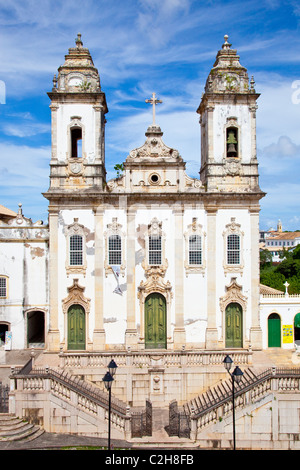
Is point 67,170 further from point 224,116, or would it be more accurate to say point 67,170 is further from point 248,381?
point 248,381

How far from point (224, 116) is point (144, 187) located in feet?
19.1

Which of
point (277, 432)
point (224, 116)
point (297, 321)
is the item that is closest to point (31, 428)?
point (277, 432)

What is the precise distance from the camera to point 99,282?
22125 mm

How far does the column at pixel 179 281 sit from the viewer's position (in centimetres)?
2203

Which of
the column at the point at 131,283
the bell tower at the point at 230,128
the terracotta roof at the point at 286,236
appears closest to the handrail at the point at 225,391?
the column at the point at 131,283

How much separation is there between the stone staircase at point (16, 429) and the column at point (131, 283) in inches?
262

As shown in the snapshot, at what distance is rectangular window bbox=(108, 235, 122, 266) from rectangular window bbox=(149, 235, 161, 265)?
63.2 inches

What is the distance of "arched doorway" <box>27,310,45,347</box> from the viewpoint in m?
23.9

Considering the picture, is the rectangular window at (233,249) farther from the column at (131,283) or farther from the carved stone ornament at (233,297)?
the column at (131,283)

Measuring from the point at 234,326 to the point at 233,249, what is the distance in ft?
13.1
